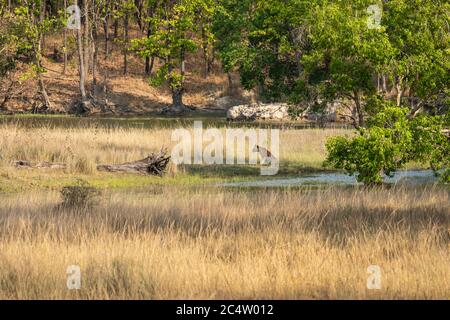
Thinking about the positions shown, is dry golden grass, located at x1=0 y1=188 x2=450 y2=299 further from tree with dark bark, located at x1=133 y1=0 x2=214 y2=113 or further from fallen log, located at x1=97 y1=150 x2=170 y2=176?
tree with dark bark, located at x1=133 y1=0 x2=214 y2=113

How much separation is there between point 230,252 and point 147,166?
1325 centimetres

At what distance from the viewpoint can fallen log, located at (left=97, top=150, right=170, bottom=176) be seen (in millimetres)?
24484

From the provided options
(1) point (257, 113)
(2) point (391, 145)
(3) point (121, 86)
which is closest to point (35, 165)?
(2) point (391, 145)

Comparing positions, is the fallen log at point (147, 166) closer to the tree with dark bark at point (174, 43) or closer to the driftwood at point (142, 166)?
the driftwood at point (142, 166)

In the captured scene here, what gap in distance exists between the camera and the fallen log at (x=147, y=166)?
24.5 meters

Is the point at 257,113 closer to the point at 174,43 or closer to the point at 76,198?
the point at 174,43

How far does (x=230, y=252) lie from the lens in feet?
37.9

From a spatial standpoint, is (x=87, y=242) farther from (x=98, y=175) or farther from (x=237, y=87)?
(x=237, y=87)

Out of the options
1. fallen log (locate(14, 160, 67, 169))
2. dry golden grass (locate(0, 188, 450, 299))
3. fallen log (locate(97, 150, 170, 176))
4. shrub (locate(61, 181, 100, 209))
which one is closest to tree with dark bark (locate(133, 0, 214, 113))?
fallen log (locate(97, 150, 170, 176))

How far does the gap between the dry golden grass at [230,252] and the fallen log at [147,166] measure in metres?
7.93

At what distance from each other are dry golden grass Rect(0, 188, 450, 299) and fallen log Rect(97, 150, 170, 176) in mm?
7930

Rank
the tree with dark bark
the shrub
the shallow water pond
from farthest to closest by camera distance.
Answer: the tree with dark bark
the shallow water pond
the shrub

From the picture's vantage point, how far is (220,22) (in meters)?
55.3
